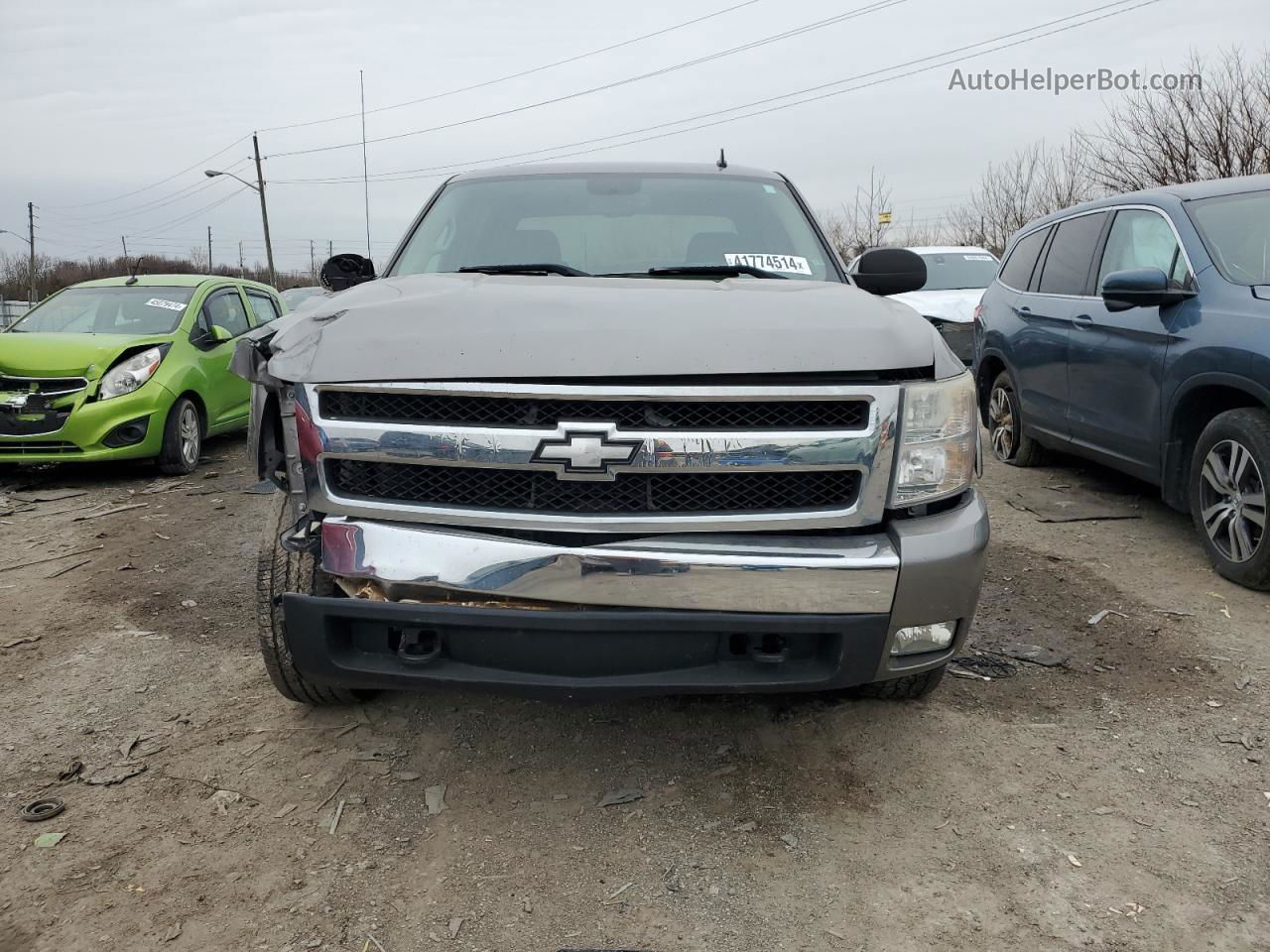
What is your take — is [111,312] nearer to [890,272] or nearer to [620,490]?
[890,272]

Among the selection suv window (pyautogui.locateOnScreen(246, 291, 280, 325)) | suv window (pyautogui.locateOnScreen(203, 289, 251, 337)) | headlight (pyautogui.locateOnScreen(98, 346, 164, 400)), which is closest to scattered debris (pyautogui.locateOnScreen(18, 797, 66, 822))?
headlight (pyautogui.locateOnScreen(98, 346, 164, 400))

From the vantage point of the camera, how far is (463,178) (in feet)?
12.9

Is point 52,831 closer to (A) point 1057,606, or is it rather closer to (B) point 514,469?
(B) point 514,469

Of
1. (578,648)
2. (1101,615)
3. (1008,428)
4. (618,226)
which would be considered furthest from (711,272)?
(1008,428)

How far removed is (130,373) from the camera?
710 cm

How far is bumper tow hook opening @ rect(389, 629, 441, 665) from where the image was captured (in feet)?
7.41

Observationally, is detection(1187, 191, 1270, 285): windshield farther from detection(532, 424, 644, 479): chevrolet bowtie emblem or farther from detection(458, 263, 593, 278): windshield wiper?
detection(532, 424, 644, 479): chevrolet bowtie emblem

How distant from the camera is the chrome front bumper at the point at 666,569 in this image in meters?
2.16

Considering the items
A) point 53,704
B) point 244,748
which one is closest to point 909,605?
point 244,748

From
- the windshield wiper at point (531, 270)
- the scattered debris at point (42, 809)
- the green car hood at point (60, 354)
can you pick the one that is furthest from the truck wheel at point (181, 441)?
the scattered debris at point (42, 809)

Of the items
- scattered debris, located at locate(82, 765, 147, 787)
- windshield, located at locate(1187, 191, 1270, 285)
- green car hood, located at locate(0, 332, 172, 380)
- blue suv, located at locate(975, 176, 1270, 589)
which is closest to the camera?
scattered debris, located at locate(82, 765, 147, 787)

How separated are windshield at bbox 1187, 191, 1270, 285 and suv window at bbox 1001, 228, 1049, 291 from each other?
5.27 ft

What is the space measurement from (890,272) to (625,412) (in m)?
1.66

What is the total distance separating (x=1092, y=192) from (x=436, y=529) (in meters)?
25.3
